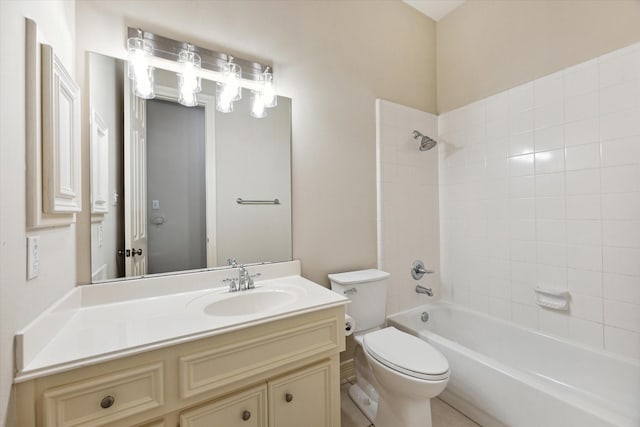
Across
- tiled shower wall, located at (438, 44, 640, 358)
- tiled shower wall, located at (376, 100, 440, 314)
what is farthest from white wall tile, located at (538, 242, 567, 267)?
tiled shower wall, located at (376, 100, 440, 314)

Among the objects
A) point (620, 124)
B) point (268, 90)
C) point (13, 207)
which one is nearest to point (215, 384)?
point (13, 207)

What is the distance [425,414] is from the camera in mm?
1340

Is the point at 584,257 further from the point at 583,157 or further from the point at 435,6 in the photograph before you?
the point at 435,6

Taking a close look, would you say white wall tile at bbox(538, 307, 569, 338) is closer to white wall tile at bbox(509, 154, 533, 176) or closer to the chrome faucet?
white wall tile at bbox(509, 154, 533, 176)

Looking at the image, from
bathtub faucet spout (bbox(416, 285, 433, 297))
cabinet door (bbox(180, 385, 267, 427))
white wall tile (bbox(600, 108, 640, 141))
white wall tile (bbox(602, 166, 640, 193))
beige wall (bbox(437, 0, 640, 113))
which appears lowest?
cabinet door (bbox(180, 385, 267, 427))

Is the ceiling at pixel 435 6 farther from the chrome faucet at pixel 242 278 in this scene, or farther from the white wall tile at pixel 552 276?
the chrome faucet at pixel 242 278

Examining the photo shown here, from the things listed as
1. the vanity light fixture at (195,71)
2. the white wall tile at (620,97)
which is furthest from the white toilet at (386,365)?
the white wall tile at (620,97)

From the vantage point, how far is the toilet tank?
1.73 metres

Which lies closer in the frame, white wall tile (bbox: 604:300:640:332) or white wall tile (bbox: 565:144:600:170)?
white wall tile (bbox: 604:300:640:332)

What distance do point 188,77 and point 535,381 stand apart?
2.25 metres

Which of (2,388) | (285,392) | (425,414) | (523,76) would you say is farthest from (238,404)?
(523,76)

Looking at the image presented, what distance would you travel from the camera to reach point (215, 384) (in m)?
0.95

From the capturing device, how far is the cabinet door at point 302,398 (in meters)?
1.10

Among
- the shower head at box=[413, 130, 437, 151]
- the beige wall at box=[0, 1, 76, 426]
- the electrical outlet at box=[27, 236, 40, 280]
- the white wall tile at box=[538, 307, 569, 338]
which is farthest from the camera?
the shower head at box=[413, 130, 437, 151]
